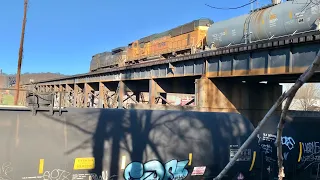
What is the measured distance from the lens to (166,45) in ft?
105

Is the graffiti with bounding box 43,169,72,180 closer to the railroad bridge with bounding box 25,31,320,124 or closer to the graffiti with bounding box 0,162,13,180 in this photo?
the graffiti with bounding box 0,162,13,180

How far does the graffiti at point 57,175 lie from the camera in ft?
18.4

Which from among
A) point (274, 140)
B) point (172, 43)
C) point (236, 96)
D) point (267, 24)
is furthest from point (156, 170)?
point (172, 43)

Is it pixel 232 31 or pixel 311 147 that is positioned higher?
pixel 232 31

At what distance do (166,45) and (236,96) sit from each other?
42.0ft

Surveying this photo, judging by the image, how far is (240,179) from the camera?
783cm

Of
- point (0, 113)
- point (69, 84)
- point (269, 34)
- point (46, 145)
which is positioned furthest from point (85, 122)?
point (69, 84)

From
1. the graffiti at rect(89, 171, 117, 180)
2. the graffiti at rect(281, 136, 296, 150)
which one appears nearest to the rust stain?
the graffiti at rect(281, 136, 296, 150)

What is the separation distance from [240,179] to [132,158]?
320 cm

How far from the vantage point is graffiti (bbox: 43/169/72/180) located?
18.4ft

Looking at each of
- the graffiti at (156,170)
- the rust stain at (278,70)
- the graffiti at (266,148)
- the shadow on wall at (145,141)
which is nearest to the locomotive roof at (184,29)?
the rust stain at (278,70)

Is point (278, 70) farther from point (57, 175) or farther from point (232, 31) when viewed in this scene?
point (57, 175)

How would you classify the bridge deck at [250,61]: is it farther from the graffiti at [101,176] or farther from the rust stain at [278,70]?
the graffiti at [101,176]

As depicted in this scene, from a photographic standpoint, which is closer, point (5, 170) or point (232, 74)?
point (5, 170)
